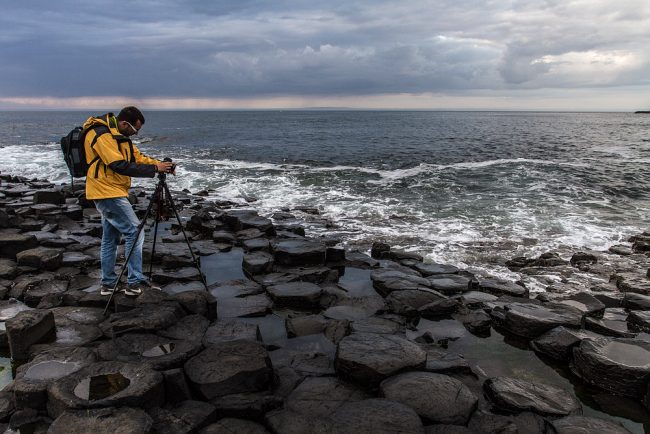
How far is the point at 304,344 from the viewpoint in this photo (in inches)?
231

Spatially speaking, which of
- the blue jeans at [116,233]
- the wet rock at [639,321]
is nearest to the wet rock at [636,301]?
the wet rock at [639,321]

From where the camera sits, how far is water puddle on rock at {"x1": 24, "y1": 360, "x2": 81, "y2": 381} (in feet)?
14.2

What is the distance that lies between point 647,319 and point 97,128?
29.6 feet

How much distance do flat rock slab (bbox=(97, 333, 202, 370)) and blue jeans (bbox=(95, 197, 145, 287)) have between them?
5.22 ft

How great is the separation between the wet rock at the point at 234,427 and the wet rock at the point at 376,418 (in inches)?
28.2

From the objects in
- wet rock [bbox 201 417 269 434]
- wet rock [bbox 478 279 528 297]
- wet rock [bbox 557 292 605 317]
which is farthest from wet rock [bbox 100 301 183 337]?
wet rock [bbox 557 292 605 317]

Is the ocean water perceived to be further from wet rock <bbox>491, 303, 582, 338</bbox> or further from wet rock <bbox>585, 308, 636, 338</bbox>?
wet rock <bbox>491, 303, 582, 338</bbox>

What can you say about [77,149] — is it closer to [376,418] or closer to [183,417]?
[183,417]

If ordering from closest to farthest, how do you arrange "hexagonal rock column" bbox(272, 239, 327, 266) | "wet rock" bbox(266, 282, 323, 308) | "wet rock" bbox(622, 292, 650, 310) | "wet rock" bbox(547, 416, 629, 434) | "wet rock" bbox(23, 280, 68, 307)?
"wet rock" bbox(547, 416, 629, 434) < "wet rock" bbox(23, 280, 68, 307) < "wet rock" bbox(266, 282, 323, 308) < "wet rock" bbox(622, 292, 650, 310) < "hexagonal rock column" bbox(272, 239, 327, 266)

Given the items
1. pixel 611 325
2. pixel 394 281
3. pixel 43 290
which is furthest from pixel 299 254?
pixel 611 325

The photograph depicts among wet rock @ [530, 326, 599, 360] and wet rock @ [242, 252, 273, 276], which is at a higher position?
wet rock @ [242, 252, 273, 276]

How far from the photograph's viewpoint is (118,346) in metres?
5.05

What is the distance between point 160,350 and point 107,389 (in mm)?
1038

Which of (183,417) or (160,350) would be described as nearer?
(183,417)
